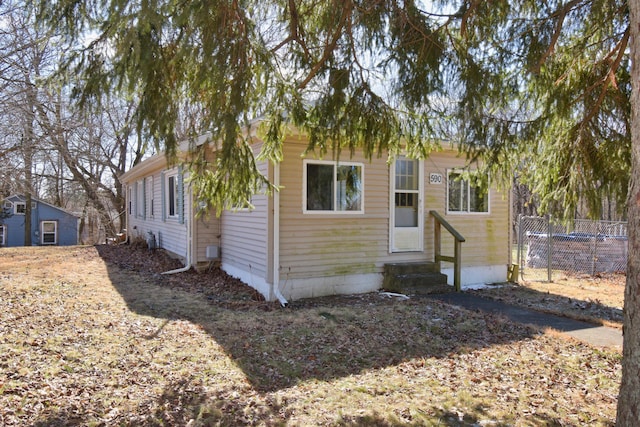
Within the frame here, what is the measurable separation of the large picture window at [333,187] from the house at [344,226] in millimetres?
19

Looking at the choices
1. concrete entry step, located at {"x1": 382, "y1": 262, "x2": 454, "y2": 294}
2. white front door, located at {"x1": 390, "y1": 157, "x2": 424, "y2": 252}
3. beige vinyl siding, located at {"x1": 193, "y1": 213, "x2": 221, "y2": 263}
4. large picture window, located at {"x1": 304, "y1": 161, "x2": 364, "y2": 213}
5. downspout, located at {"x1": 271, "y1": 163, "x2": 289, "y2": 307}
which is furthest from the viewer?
beige vinyl siding, located at {"x1": 193, "y1": 213, "x2": 221, "y2": 263}

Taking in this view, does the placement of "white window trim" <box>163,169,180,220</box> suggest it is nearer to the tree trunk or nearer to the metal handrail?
the metal handrail

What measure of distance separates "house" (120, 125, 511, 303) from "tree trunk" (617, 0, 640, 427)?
413cm

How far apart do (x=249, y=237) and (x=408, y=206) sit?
338cm

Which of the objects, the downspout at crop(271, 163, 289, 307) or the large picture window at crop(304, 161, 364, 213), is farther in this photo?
the large picture window at crop(304, 161, 364, 213)

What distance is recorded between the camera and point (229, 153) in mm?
4664

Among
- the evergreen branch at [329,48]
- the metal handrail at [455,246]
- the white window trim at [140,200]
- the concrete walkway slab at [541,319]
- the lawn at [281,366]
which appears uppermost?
the evergreen branch at [329,48]

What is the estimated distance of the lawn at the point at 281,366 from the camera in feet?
11.9

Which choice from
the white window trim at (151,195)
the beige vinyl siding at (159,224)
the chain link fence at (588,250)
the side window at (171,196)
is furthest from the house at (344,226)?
the white window trim at (151,195)

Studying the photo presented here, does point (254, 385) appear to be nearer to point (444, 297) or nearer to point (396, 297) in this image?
point (396, 297)

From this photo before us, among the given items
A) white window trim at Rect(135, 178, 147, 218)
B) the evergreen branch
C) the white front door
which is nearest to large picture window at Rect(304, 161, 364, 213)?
the white front door

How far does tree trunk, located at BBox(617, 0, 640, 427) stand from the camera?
2.73 m

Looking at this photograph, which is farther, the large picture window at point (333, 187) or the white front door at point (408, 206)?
the white front door at point (408, 206)

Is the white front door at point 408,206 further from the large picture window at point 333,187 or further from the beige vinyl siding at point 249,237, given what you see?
the beige vinyl siding at point 249,237
